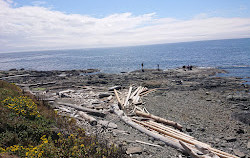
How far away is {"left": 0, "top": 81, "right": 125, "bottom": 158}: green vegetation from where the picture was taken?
530 centimetres

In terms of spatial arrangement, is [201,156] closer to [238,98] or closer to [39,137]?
[39,137]

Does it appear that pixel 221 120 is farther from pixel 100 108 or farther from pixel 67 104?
pixel 67 104

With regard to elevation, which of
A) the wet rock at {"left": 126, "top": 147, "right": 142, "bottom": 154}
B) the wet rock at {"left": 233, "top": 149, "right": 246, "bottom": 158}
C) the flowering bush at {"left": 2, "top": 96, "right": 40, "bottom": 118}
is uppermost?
the flowering bush at {"left": 2, "top": 96, "right": 40, "bottom": 118}

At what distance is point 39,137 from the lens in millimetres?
6871

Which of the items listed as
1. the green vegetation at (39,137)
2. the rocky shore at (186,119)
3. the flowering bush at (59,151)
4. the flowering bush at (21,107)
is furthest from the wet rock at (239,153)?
the flowering bush at (21,107)

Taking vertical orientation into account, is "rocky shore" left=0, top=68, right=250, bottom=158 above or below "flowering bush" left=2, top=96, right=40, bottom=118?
below

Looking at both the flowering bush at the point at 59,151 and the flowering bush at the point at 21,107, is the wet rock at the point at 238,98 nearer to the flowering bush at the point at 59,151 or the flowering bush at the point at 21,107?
the flowering bush at the point at 59,151

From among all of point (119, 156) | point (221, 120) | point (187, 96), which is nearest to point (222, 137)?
point (221, 120)

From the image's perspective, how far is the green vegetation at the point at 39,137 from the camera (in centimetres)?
530

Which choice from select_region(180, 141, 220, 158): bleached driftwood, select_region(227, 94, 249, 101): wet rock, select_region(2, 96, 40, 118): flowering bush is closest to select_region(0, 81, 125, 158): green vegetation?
select_region(2, 96, 40, 118): flowering bush

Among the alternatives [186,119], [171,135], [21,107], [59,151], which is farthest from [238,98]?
[21,107]

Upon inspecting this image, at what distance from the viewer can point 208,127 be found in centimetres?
1157

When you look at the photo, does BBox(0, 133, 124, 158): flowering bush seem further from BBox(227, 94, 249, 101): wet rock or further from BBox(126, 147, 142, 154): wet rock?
BBox(227, 94, 249, 101): wet rock

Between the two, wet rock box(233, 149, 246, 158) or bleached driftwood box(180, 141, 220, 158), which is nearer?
bleached driftwood box(180, 141, 220, 158)
